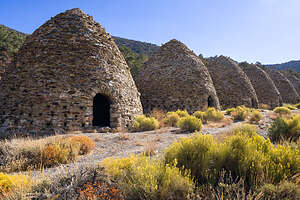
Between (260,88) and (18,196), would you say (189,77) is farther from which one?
(260,88)

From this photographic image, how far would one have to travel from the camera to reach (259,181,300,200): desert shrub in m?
1.83

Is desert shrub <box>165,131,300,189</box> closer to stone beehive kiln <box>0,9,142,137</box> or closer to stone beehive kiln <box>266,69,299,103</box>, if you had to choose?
stone beehive kiln <box>0,9,142,137</box>

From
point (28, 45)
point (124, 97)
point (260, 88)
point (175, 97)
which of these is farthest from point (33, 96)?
point (260, 88)

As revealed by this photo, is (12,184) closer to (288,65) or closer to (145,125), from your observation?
(145,125)

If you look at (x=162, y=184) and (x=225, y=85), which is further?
(x=225, y=85)

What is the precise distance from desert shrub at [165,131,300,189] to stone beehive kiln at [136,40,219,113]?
937 cm

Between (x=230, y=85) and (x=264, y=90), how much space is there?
7542 mm

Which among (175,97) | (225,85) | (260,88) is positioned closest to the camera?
(175,97)

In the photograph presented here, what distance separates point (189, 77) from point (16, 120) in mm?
10173

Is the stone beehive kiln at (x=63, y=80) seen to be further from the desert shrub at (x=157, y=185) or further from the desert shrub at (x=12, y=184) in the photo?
the desert shrub at (x=157, y=185)

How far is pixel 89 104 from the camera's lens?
7.22m

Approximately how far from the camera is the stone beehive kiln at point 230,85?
16750 mm

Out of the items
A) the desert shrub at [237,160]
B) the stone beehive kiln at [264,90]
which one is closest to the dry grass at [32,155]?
the desert shrub at [237,160]

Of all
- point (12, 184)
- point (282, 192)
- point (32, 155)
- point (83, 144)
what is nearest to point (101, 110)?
point (83, 144)
